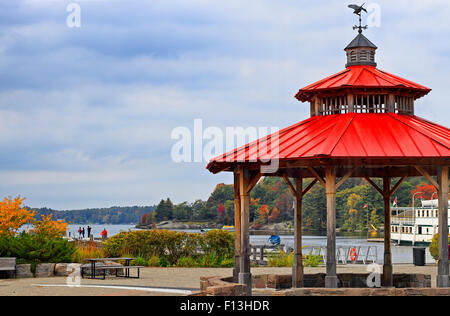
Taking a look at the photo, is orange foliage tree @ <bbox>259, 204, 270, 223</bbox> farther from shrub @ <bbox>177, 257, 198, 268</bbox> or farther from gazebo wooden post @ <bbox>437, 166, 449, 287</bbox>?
gazebo wooden post @ <bbox>437, 166, 449, 287</bbox>

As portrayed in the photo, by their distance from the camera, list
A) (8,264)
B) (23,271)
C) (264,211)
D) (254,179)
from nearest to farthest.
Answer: (254,179)
(8,264)
(23,271)
(264,211)

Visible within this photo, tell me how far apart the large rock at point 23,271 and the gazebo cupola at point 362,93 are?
1130cm

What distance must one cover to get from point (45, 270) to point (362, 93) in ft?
42.2

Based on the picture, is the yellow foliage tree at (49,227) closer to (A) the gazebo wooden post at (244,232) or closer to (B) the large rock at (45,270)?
(B) the large rock at (45,270)

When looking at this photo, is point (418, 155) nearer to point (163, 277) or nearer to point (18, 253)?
point (163, 277)

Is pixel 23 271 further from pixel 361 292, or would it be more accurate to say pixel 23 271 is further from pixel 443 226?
pixel 443 226

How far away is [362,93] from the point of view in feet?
66.6

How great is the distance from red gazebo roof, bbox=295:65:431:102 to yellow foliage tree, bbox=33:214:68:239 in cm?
1208

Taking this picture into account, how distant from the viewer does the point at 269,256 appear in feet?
115

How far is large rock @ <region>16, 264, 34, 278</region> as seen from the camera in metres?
24.1

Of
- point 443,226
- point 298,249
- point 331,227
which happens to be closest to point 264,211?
point 298,249

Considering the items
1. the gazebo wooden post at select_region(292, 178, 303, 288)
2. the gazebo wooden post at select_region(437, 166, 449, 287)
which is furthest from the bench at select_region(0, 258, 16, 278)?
the gazebo wooden post at select_region(437, 166, 449, 287)

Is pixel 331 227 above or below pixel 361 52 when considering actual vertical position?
below

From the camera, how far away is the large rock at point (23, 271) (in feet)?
79.0
